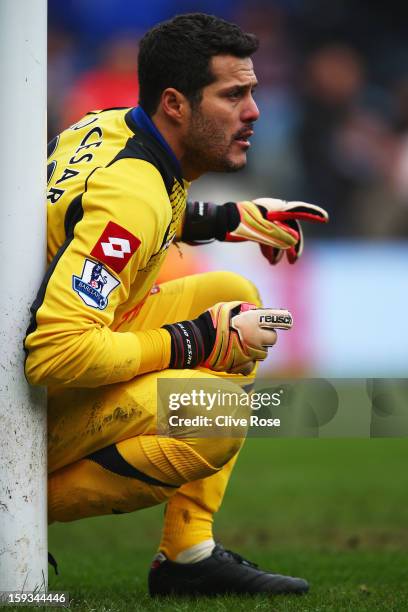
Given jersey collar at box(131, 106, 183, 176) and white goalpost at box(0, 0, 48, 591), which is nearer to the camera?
white goalpost at box(0, 0, 48, 591)

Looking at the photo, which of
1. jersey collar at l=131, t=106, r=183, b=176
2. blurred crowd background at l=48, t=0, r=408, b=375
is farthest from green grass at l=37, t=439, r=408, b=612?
blurred crowd background at l=48, t=0, r=408, b=375

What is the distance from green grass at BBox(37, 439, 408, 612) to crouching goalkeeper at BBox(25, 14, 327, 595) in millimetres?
250

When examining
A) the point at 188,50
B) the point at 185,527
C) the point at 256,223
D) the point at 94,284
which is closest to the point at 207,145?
the point at 188,50

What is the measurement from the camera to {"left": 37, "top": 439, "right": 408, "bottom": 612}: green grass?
3025mm

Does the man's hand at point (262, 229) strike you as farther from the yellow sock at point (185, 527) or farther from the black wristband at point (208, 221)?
the yellow sock at point (185, 527)

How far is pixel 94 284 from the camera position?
2.63m

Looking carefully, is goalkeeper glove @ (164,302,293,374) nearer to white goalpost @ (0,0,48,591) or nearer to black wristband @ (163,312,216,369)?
black wristband @ (163,312,216,369)

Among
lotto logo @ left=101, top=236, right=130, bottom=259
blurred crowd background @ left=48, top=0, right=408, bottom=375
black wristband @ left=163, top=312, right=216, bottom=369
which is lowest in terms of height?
blurred crowd background @ left=48, top=0, right=408, bottom=375

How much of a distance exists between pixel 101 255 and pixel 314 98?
9.31 m

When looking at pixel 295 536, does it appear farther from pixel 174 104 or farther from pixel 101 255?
pixel 101 255

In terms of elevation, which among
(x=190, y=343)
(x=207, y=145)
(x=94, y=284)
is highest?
(x=207, y=145)

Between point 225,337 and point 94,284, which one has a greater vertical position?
point 94,284

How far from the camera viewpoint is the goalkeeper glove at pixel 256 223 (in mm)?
3576

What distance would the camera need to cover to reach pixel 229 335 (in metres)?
2.84
